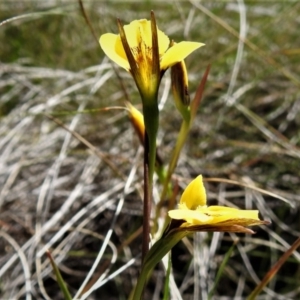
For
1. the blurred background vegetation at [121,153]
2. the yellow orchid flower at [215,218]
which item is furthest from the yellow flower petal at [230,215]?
the blurred background vegetation at [121,153]

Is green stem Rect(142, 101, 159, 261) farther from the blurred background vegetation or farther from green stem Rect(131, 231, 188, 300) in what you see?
the blurred background vegetation

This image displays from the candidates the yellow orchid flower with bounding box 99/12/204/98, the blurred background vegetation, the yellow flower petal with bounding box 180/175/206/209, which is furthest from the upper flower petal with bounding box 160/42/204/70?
the blurred background vegetation

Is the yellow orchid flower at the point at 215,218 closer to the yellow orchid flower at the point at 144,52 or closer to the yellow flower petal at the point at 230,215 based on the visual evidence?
the yellow flower petal at the point at 230,215

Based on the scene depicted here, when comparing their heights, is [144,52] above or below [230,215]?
above

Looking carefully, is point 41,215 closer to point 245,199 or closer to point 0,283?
point 0,283

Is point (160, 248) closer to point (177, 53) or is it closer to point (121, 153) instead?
point (177, 53)

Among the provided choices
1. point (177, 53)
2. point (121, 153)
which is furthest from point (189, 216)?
point (121, 153)
